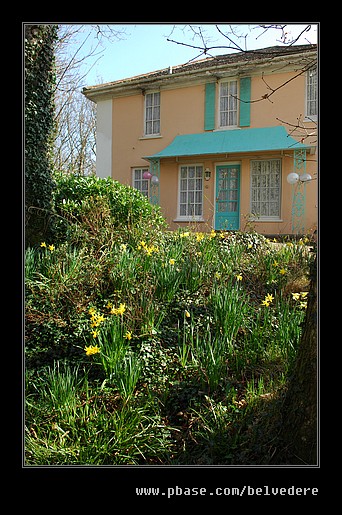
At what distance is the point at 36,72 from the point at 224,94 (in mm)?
9397

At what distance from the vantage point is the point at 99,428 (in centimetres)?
230

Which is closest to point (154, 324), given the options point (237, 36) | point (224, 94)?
point (237, 36)

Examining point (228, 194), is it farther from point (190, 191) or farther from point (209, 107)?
point (209, 107)

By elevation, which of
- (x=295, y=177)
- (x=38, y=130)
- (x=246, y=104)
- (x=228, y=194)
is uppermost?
(x=246, y=104)

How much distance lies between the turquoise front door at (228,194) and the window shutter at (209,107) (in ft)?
4.67

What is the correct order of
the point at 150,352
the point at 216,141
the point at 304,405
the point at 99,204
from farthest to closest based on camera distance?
the point at 216,141 → the point at 99,204 → the point at 150,352 → the point at 304,405

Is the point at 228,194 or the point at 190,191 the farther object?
the point at 190,191

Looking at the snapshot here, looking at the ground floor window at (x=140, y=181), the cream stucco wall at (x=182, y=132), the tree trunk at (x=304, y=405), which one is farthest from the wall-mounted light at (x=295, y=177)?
the tree trunk at (x=304, y=405)

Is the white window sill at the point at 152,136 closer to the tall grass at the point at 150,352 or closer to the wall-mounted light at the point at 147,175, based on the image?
the wall-mounted light at the point at 147,175

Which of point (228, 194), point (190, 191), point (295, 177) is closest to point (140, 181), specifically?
point (190, 191)

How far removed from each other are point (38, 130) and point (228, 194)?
8.84 m

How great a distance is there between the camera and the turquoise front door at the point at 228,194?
1314cm

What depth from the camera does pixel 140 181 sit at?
1487cm

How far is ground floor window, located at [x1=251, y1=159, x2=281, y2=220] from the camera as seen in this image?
12.5 m
